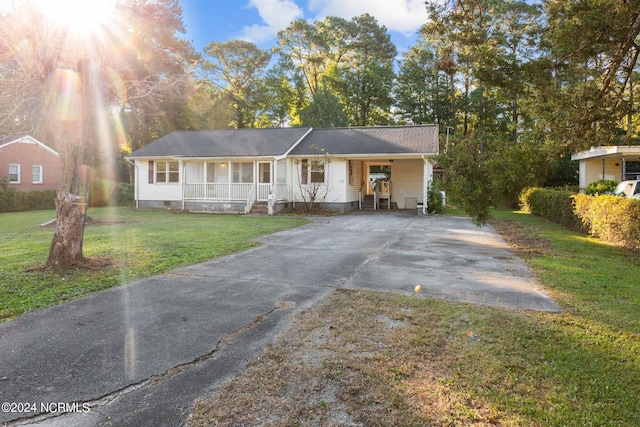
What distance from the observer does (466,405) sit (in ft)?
8.51

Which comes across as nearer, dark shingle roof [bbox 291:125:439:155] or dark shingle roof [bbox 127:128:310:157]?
dark shingle roof [bbox 291:125:439:155]

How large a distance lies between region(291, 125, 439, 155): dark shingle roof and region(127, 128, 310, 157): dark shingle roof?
3.40 feet

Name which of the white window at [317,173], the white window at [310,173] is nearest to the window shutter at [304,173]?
the white window at [310,173]

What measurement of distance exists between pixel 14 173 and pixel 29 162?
1.33m

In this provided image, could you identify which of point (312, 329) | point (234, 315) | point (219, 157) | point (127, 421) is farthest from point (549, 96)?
point (219, 157)

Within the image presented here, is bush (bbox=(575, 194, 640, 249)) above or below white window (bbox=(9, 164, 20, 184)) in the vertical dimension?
below

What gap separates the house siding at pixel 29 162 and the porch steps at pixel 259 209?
43.8 feet

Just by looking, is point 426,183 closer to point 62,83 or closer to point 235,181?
point 235,181

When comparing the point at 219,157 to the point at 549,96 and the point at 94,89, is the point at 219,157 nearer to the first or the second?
the point at 94,89

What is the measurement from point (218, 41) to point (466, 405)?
4336 cm

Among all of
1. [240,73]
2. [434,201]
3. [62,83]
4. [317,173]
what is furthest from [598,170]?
[240,73]

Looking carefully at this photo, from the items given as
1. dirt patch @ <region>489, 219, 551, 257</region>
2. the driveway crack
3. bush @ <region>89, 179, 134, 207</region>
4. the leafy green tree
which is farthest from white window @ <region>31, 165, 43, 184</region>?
the leafy green tree

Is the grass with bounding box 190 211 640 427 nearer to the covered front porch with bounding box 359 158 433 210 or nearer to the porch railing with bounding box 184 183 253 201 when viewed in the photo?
the porch railing with bounding box 184 183 253 201

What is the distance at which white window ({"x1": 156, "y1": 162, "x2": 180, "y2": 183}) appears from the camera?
21.5m
